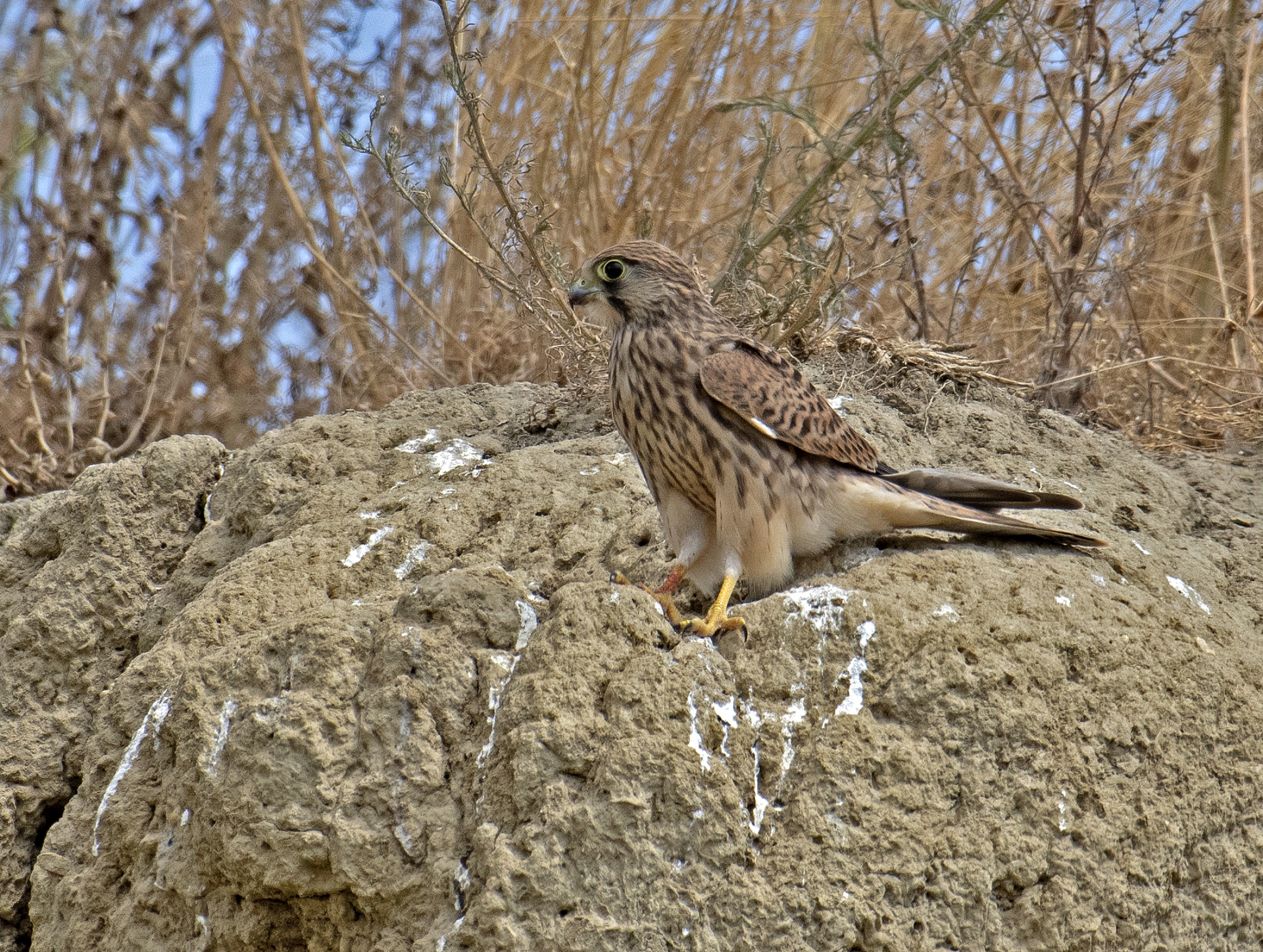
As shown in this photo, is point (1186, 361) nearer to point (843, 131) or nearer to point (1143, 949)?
point (843, 131)

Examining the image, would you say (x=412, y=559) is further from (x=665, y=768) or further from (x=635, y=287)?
(x=665, y=768)

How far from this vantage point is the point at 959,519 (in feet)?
8.67

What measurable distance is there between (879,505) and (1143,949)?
1.01m

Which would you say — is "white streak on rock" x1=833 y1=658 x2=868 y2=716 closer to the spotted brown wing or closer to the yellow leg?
the yellow leg

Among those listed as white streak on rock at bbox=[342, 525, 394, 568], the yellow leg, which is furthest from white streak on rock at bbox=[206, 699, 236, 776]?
the yellow leg

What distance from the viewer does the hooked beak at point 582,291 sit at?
9.53 feet

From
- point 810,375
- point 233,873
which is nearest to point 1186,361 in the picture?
point 810,375

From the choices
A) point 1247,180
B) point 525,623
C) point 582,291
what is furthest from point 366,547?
point 1247,180

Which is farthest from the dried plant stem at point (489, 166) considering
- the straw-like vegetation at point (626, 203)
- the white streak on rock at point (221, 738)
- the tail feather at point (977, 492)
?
the white streak on rock at point (221, 738)

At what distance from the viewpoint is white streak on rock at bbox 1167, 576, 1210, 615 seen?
2646 mm

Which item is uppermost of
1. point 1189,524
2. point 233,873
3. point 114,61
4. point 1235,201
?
point 114,61

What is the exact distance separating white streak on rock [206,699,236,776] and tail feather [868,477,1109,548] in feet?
4.65

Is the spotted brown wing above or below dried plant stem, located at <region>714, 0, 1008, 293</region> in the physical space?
below

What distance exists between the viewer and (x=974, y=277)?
4.81 meters
